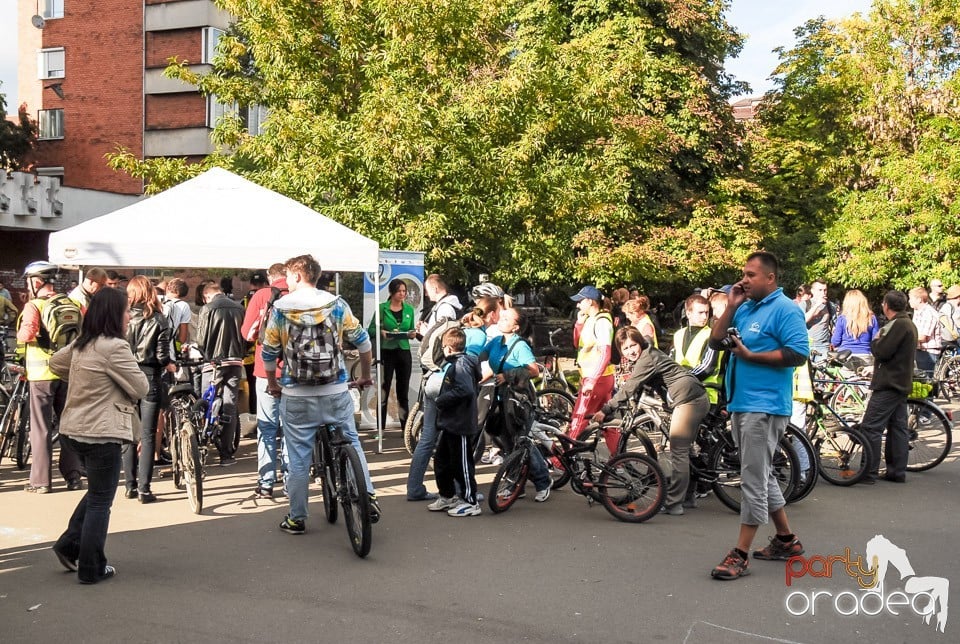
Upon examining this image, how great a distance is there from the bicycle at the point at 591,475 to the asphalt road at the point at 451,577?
0.49ft

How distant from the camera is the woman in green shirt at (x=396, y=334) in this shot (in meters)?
12.1

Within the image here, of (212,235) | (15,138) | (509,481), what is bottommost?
(509,481)

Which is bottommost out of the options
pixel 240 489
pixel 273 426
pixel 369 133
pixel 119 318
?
pixel 240 489

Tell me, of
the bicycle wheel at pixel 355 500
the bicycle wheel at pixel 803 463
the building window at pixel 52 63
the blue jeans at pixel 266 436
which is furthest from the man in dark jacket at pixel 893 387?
the building window at pixel 52 63

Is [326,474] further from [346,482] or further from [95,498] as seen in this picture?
[95,498]

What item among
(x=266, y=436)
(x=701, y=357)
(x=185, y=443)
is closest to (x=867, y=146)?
(x=701, y=357)

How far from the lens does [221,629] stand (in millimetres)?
5195

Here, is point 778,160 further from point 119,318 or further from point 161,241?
point 119,318

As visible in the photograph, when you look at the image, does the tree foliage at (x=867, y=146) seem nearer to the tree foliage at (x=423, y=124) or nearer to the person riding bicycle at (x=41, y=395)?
the tree foliage at (x=423, y=124)

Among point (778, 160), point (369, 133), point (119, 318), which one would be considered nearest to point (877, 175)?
point (778, 160)

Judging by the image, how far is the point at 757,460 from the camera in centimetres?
616

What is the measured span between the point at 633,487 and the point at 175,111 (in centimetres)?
3246

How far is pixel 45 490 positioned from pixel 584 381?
4912mm

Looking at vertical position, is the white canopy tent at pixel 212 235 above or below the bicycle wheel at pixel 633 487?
above
